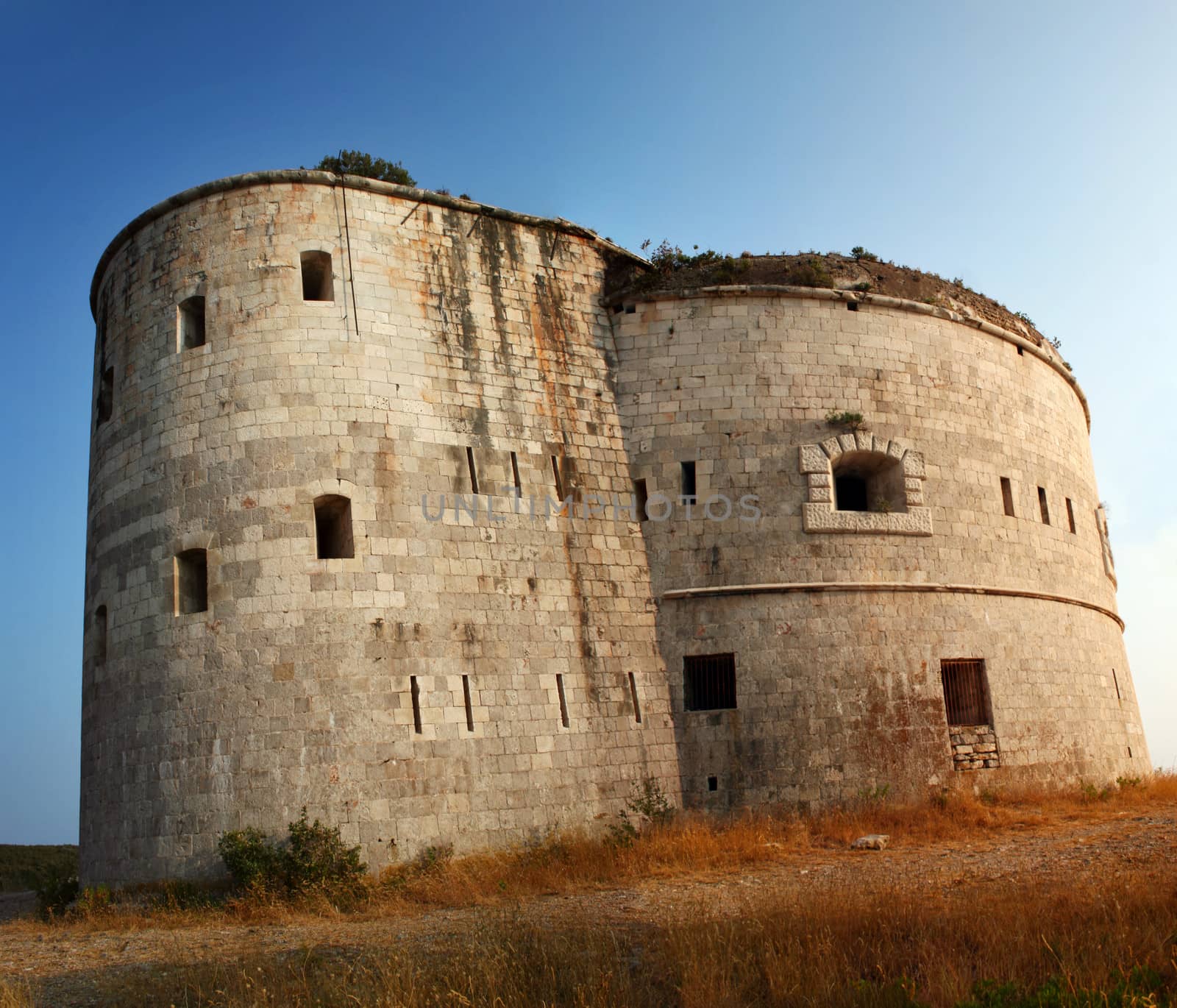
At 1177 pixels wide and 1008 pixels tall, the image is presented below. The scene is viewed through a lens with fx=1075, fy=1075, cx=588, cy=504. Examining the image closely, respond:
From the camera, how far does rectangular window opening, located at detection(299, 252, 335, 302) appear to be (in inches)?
590

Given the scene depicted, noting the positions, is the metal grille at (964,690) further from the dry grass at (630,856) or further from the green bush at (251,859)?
the green bush at (251,859)


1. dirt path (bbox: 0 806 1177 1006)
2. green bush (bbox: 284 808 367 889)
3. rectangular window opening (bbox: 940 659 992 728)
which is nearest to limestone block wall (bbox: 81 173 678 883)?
green bush (bbox: 284 808 367 889)

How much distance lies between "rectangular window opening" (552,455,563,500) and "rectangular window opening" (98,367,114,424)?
6490mm

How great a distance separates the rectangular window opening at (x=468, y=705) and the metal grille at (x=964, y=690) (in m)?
7.21

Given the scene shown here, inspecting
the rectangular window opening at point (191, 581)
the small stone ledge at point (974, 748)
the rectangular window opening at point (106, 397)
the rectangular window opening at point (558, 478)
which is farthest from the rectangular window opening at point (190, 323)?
the small stone ledge at point (974, 748)

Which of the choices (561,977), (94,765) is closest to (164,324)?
(94,765)

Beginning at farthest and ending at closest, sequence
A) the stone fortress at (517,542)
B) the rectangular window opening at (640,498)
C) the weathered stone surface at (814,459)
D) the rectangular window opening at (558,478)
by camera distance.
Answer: the weathered stone surface at (814,459), the rectangular window opening at (640,498), the rectangular window opening at (558,478), the stone fortress at (517,542)

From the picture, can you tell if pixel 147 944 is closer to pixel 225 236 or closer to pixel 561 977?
pixel 561 977

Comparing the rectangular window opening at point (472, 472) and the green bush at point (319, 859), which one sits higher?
the rectangular window opening at point (472, 472)

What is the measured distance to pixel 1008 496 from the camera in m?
18.0

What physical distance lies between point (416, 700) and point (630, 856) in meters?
3.24

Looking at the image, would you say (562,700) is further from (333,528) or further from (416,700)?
(333,528)

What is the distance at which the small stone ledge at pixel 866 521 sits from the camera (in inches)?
635

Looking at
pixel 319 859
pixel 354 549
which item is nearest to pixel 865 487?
pixel 354 549
